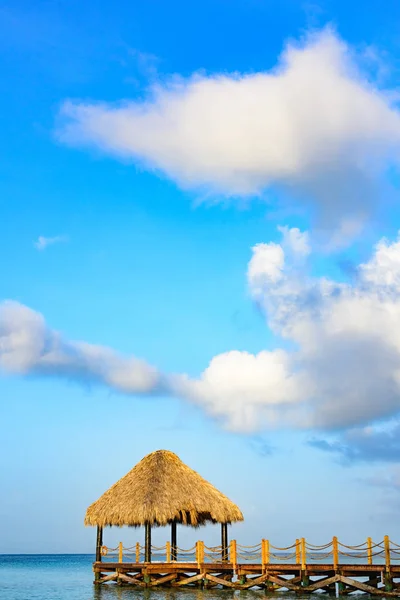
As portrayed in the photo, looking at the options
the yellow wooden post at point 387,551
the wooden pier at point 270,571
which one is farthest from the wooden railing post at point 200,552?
the yellow wooden post at point 387,551

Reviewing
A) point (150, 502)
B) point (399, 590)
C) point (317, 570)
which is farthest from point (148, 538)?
point (399, 590)

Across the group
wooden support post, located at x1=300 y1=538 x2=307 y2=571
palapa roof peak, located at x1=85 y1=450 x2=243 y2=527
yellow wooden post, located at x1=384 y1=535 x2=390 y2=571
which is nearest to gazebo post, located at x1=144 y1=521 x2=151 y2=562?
palapa roof peak, located at x1=85 y1=450 x2=243 y2=527

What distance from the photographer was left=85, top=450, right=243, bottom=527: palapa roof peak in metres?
28.5

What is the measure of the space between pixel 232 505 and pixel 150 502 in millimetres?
4470

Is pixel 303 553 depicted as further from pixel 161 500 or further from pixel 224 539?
pixel 161 500

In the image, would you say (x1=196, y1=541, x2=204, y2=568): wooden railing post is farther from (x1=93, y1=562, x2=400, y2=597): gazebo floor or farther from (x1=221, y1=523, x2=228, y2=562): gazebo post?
(x1=221, y1=523, x2=228, y2=562): gazebo post

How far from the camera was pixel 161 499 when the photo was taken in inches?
1129

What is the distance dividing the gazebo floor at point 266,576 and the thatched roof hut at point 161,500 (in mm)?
1518

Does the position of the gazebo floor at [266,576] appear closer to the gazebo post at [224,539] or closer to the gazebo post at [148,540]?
the gazebo post at [148,540]

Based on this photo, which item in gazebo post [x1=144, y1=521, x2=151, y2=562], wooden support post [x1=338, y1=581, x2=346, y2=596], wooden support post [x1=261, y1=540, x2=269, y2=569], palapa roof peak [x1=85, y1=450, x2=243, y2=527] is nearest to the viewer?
wooden support post [x1=338, y1=581, x2=346, y2=596]

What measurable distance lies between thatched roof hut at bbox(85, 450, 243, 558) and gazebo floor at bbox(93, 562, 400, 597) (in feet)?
4.98

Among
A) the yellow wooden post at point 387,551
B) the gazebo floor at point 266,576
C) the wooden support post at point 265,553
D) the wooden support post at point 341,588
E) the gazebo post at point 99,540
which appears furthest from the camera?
the gazebo post at point 99,540

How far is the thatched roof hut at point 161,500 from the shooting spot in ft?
93.2

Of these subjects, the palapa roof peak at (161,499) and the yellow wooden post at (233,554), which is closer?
the yellow wooden post at (233,554)
